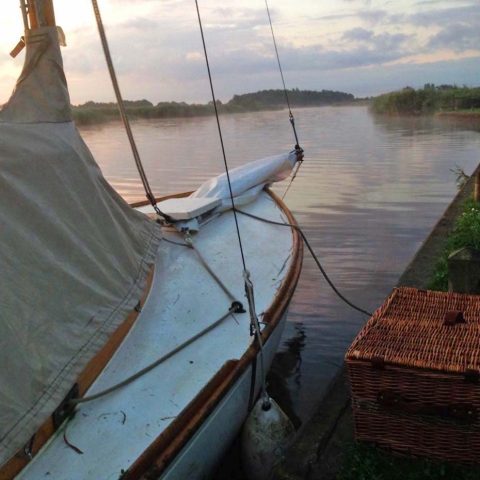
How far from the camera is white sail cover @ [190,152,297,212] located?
21.7 ft

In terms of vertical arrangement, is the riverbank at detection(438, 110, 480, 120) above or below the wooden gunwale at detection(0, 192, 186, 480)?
above

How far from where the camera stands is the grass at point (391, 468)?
301 cm

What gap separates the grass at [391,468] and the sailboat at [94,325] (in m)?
0.86

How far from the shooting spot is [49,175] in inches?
136

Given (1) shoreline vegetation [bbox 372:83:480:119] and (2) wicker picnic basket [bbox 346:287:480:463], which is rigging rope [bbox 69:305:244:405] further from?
(1) shoreline vegetation [bbox 372:83:480:119]

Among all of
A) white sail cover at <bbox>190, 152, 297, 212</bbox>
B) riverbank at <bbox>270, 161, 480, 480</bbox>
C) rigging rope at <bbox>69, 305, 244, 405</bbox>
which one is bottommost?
riverbank at <bbox>270, 161, 480, 480</bbox>

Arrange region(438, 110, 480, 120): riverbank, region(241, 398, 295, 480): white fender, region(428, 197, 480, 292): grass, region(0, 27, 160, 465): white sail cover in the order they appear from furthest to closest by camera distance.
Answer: region(438, 110, 480, 120): riverbank
region(428, 197, 480, 292): grass
region(241, 398, 295, 480): white fender
region(0, 27, 160, 465): white sail cover

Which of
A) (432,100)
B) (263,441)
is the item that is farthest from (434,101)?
(263,441)

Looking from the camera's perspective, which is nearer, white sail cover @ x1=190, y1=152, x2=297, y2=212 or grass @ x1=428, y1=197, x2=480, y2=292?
grass @ x1=428, y1=197, x2=480, y2=292

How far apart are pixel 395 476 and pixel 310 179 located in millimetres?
13271

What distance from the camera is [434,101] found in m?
42.8

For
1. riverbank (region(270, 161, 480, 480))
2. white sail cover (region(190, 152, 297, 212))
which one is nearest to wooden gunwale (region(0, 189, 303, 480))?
riverbank (region(270, 161, 480, 480))

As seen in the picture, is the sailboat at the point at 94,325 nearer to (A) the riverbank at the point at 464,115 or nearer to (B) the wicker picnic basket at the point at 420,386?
(B) the wicker picnic basket at the point at 420,386

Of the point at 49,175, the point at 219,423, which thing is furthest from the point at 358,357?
the point at 49,175
